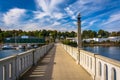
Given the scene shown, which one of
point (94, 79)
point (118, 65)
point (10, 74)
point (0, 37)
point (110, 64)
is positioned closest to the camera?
point (118, 65)

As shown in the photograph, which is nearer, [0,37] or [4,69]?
[4,69]

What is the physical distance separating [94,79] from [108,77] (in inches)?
81.9

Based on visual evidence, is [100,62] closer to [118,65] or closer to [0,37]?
[118,65]

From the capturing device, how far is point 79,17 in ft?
52.1

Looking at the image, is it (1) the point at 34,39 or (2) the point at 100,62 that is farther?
(1) the point at 34,39

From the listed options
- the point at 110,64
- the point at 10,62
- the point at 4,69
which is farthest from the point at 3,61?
the point at 110,64

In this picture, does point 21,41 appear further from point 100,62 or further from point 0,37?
point 100,62

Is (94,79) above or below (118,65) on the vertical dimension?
below

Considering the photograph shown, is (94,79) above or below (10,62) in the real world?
below

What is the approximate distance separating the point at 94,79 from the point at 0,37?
554ft

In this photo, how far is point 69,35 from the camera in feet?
611

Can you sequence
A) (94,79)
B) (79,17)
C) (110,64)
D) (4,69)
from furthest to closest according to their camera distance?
(79,17)
(94,79)
(4,69)
(110,64)

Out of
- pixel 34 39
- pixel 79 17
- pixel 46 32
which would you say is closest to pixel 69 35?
pixel 46 32

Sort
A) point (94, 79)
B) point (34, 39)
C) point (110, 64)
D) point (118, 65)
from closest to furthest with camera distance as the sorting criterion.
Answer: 1. point (118, 65)
2. point (110, 64)
3. point (94, 79)
4. point (34, 39)
